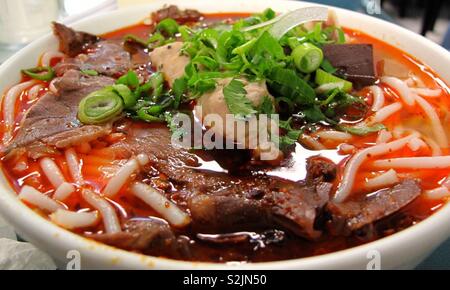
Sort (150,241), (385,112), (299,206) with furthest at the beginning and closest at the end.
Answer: (385,112) → (299,206) → (150,241)

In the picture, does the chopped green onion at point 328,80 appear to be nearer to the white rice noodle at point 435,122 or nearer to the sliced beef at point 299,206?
the white rice noodle at point 435,122

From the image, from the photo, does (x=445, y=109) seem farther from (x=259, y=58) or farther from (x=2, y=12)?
(x=2, y=12)

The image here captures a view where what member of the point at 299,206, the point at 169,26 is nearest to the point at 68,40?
the point at 169,26

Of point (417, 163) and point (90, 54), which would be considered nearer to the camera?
point (417, 163)

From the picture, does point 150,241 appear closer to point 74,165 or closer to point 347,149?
point 74,165
